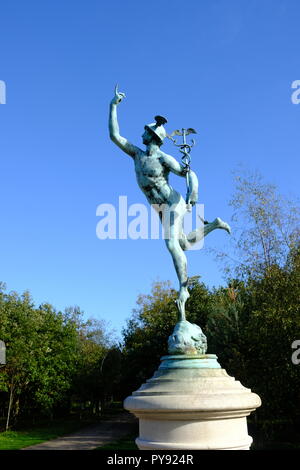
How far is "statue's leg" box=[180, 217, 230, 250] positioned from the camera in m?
5.92

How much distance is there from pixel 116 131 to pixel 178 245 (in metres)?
1.76

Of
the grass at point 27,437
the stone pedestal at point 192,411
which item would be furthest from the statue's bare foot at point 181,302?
the grass at point 27,437

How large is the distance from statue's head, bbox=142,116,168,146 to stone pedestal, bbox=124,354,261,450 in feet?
9.60

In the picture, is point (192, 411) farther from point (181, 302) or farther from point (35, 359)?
point (35, 359)

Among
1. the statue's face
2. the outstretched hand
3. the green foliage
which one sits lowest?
the green foliage

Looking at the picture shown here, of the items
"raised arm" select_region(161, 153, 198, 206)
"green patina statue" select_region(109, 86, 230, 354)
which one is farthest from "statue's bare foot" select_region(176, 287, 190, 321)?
"raised arm" select_region(161, 153, 198, 206)

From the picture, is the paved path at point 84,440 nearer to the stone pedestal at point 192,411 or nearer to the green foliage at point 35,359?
the green foliage at point 35,359

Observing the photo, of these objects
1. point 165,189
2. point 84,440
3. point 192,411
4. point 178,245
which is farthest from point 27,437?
point 192,411

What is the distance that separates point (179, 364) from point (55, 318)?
25326 millimetres

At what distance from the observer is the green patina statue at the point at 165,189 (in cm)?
575

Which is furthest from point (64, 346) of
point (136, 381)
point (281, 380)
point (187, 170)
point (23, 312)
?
point (187, 170)

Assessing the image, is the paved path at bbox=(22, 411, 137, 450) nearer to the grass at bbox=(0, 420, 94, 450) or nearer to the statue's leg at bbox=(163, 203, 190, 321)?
the grass at bbox=(0, 420, 94, 450)

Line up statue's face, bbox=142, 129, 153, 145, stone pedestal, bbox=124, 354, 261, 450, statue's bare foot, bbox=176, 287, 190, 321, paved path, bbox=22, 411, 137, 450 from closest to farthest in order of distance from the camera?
stone pedestal, bbox=124, 354, 261, 450 → statue's bare foot, bbox=176, 287, 190, 321 → statue's face, bbox=142, 129, 153, 145 → paved path, bbox=22, 411, 137, 450

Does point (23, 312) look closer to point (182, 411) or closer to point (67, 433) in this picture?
point (67, 433)
